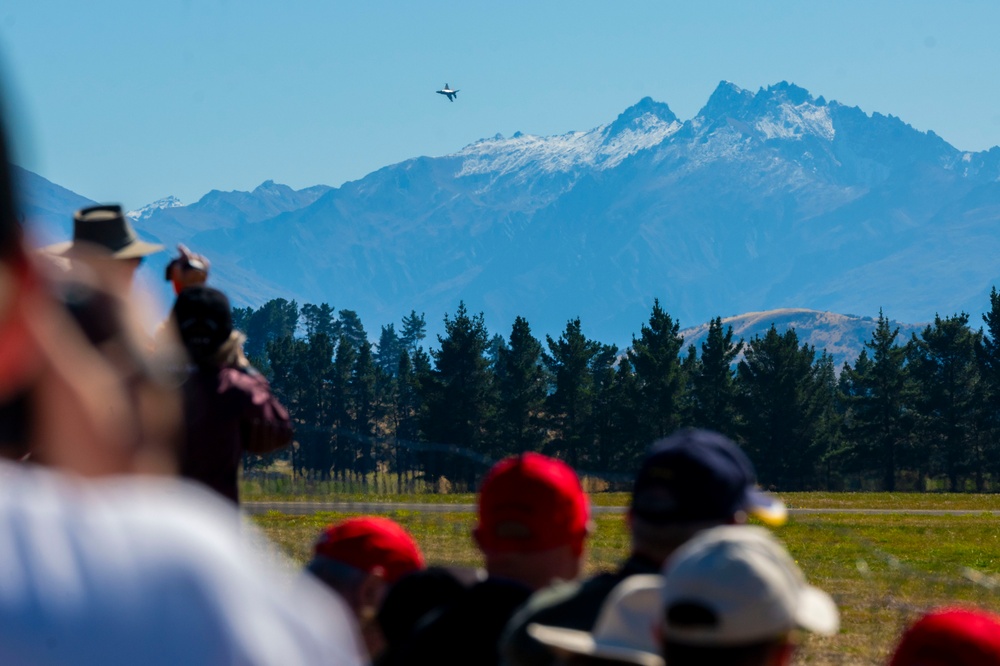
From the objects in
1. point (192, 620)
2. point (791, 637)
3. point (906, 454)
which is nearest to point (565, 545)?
point (791, 637)

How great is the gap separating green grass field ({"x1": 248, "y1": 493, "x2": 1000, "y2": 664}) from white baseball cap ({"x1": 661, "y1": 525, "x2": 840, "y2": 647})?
3156 millimetres

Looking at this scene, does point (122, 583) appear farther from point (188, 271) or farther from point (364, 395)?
point (364, 395)

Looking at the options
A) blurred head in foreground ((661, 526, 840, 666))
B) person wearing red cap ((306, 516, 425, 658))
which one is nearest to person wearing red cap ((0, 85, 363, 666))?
blurred head in foreground ((661, 526, 840, 666))

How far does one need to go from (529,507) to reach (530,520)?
0.16ft

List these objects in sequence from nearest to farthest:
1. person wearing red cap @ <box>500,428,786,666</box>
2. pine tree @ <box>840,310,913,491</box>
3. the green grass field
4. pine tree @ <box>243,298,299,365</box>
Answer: person wearing red cap @ <box>500,428,786,666</box> → the green grass field → pine tree @ <box>840,310,913,491</box> → pine tree @ <box>243,298,299,365</box>

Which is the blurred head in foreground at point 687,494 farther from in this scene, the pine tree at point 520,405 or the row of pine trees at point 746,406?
the pine tree at point 520,405

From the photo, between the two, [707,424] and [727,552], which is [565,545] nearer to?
[727,552]

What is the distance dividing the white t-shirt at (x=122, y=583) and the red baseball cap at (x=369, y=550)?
136 inches

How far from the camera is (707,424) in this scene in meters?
73.8

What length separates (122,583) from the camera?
38.2 inches

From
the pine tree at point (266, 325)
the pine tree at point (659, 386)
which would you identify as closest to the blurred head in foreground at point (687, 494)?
the pine tree at point (659, 386)

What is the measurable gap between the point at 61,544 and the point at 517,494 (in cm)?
288

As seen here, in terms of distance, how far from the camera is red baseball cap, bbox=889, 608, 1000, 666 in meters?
3.49

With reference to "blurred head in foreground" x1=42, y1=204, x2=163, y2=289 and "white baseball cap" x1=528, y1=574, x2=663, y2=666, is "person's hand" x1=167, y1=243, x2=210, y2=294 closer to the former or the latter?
"blurred head in foreground" x1=42, y1=204, x2=163, y2=289
